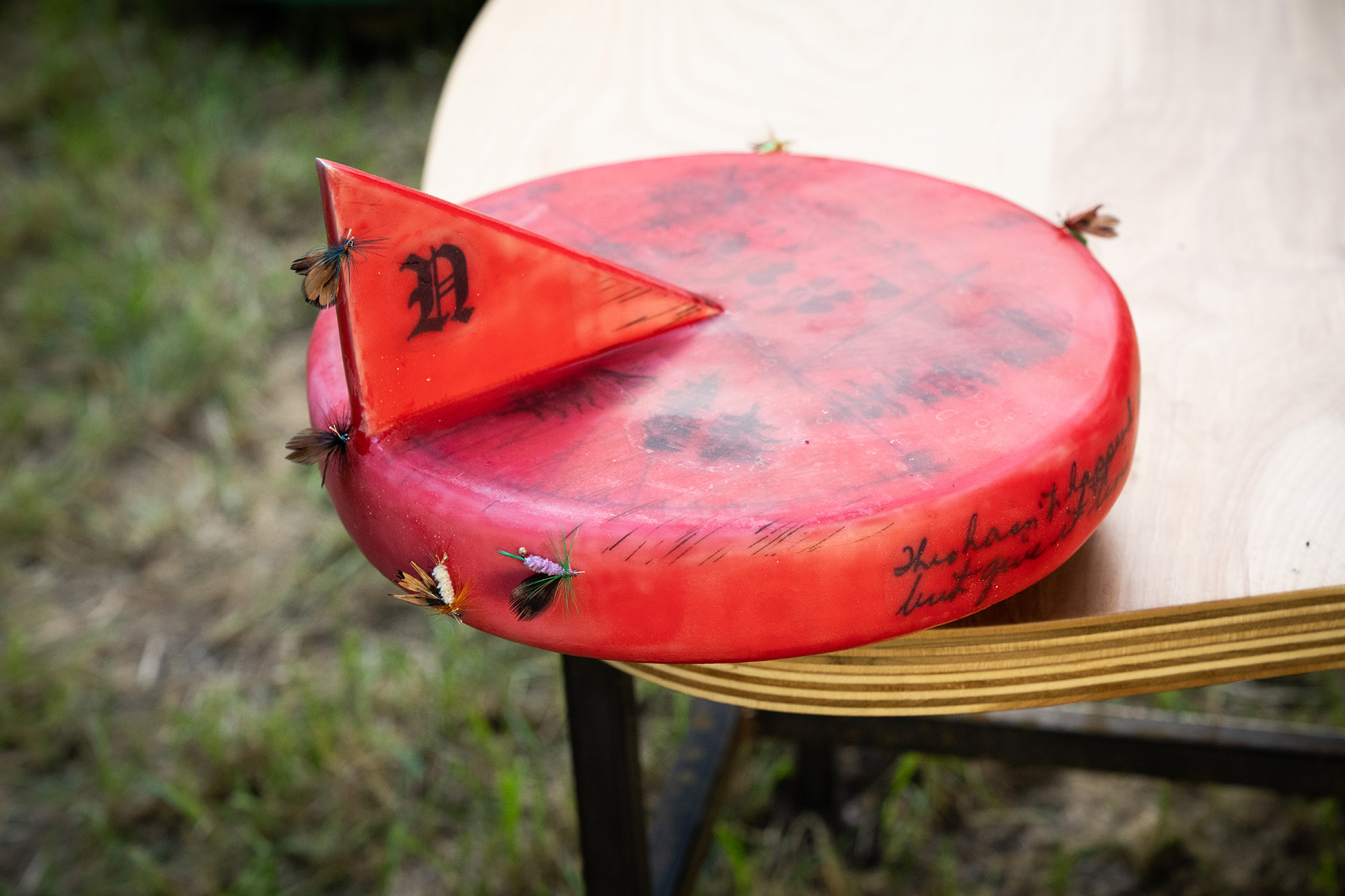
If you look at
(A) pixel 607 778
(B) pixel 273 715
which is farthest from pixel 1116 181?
(B) pixel 273 715

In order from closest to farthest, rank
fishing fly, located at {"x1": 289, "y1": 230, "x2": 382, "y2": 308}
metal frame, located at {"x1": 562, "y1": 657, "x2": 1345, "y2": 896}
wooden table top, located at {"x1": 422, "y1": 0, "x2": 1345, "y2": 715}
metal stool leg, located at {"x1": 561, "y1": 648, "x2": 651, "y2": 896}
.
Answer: fishing fly, located at {"x1": 289, "y1": 230, "x2": 382, "y2": 308}
wooden table top, located at {"x1": 422, "y1": 0, "x2": 1345, "y2": 715}
metal stool leg, located at {"x1": 561, "y1": 648, "x2": 651, "y2": 896}
metal frame, located at {"x1": 562, "y1": 657, "x2": 1345, "y2": 896}

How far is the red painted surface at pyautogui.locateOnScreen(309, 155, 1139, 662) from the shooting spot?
1.60ft

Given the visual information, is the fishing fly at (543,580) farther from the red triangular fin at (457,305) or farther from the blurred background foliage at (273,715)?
the blurred background foliage at (273,715)

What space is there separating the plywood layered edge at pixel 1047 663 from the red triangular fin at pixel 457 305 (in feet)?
0.60

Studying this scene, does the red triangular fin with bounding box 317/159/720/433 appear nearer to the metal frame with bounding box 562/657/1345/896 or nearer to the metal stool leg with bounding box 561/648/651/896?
the metal stool leg with bounding box 561/648/651/896

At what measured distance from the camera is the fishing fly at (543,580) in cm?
49

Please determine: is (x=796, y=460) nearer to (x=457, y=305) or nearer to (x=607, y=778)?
(x=457, y=305)

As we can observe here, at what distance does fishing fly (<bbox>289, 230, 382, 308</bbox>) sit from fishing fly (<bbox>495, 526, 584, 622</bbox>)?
5.3 inches

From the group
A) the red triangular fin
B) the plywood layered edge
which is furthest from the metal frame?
the red triangular fin

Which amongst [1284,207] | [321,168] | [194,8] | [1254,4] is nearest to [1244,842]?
[1284,207]

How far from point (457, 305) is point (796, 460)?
18 centimetres

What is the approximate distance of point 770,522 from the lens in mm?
482

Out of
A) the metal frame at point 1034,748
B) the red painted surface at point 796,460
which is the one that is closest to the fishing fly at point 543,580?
the red painted surface at point 796,460

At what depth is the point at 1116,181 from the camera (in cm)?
93
